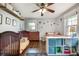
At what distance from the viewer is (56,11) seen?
2.04m

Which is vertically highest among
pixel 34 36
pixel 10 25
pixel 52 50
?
pixel 10 25

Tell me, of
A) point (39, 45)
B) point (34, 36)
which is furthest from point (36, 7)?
point (39, 45)

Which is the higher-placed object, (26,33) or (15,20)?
(15,20)

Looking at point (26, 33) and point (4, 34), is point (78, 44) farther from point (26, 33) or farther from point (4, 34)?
point (4, 34)

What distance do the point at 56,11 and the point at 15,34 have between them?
2.63 ft

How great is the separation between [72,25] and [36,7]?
699 mm

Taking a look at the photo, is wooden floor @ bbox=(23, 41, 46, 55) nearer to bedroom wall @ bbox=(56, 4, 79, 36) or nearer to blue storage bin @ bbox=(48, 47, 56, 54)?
blue storage bin @ bbox=(48, 47, 56, 54)

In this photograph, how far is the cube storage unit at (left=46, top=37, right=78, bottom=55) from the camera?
2.04 m

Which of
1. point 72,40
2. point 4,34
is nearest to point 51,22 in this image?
point 72,40

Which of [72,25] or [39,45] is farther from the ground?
[72,25]

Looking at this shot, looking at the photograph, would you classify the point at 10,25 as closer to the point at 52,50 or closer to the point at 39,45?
the point at 39,45

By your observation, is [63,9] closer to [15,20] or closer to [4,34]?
[15,20]

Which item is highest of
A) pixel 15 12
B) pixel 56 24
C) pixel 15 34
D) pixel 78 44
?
pixel 15 12

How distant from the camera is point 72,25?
208 cm
